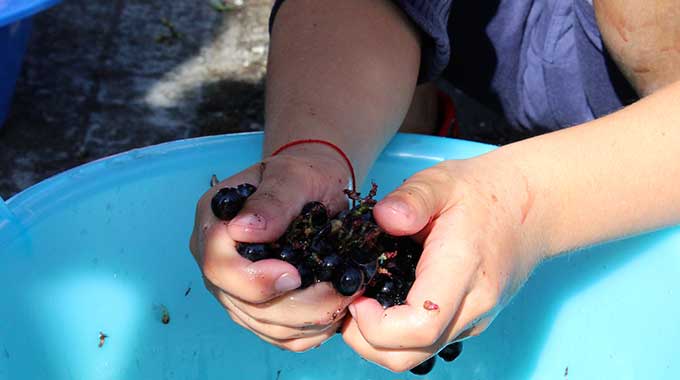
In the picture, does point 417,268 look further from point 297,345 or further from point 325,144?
point 325,144

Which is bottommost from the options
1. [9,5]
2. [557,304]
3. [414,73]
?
[557,304]

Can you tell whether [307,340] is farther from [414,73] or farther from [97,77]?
[97,77]

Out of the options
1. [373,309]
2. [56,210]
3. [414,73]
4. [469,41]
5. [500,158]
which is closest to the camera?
[373,309]

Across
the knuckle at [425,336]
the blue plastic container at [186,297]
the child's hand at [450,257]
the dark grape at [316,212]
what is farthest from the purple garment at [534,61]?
the knuckle at [425,336]

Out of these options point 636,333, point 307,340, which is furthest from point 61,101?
point 636,333

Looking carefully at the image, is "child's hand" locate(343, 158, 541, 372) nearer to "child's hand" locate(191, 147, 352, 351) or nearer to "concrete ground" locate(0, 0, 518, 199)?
"child's hand" locate(191, 147, 352, 351)

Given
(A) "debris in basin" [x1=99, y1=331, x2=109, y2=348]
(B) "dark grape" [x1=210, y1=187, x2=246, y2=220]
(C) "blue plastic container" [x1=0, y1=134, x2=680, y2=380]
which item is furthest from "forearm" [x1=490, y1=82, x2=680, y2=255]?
(A) "debris in basin" [x1=99, y1=331, x2=109, y2=348]
